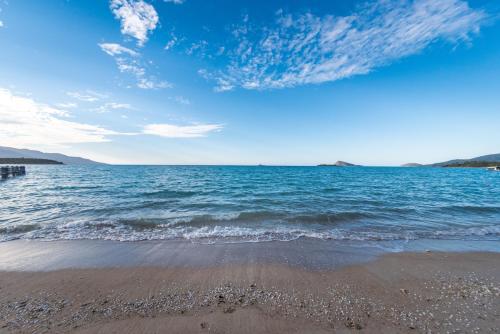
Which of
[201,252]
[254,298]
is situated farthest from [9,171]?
[254,298]

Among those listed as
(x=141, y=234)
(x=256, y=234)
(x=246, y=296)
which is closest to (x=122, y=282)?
(x=246, y=296)

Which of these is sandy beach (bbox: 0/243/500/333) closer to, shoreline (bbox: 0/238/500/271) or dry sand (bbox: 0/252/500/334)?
dry sand (bbox: 0/252/500/334)

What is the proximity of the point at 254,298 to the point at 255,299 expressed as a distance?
0.12 ft

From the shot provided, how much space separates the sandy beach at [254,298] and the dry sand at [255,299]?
0.02m

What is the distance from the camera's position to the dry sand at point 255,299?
347 centimetres

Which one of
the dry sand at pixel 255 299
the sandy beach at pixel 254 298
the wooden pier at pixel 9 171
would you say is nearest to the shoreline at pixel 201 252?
the sandy beach at pixel 254 298

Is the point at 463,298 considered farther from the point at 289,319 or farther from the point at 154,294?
the point at 154,294

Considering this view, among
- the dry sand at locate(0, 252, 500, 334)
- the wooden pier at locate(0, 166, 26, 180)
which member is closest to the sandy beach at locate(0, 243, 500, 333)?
the dry sand at locate(0, 252, 500, 334)

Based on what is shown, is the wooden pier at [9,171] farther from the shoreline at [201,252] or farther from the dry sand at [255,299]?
the dry sand at [255,299]

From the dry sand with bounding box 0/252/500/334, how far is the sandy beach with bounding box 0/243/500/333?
0.02m

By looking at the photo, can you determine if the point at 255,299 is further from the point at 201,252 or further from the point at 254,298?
the point at 201,252

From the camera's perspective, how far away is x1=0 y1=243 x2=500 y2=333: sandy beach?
347 centimetres

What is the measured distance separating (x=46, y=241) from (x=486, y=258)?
639 inches

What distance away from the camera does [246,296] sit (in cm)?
426
